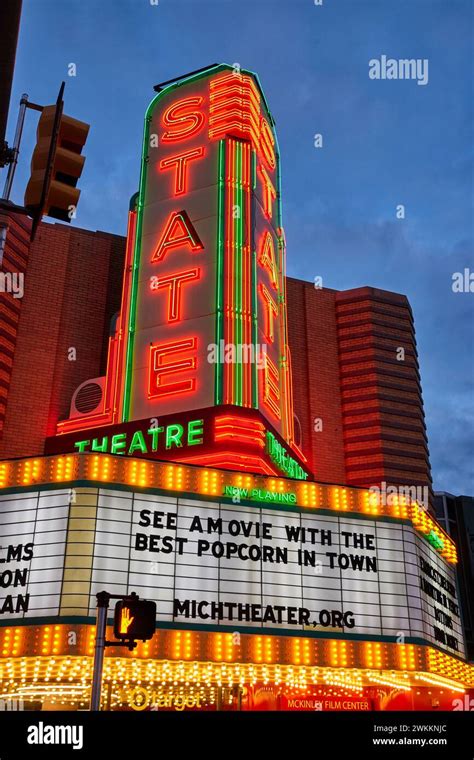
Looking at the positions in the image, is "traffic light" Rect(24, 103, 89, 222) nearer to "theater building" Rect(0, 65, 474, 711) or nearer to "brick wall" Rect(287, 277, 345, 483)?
"theater building" Rect(0, 65, 474, 711)

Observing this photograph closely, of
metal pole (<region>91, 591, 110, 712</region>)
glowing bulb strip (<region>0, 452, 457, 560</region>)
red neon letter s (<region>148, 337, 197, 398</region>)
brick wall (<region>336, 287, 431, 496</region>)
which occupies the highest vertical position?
brick wall (<region>336, 287, 431, 496</region>)

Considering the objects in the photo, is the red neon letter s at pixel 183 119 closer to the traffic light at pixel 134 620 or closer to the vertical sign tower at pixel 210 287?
the vertical sign tower at pixel 210 287

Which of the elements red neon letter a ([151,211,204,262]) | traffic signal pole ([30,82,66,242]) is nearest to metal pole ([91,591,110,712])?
traffic signal pole ([30,82,66,242])

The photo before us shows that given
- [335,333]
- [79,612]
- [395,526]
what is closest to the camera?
[79,612]

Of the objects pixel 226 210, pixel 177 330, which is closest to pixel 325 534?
pixel 177 330

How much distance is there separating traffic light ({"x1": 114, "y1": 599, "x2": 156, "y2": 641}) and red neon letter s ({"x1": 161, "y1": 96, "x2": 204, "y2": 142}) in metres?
18.8

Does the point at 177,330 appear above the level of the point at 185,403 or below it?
above

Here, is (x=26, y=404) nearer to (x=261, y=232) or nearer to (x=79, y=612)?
(x=261, y=232)

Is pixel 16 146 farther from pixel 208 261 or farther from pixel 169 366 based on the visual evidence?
pixel 208 261

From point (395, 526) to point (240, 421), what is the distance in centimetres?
525

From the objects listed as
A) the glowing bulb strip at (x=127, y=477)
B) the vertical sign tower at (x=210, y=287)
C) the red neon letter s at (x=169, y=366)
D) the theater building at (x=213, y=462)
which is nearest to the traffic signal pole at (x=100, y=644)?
the theater building at (x=213, y=462)

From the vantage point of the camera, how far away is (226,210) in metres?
23.3

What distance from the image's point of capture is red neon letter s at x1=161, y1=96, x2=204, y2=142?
83.2 ft

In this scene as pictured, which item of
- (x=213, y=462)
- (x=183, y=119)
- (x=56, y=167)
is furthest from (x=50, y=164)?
(x=183, y=119)
